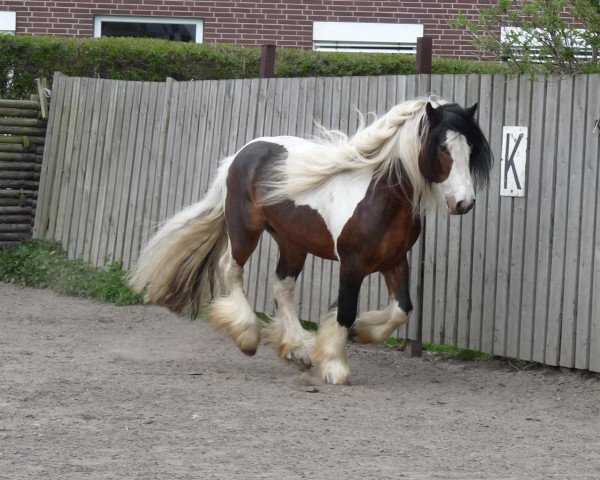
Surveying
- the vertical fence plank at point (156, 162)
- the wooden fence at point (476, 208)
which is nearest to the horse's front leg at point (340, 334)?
the wooden fence at point (476, 208)

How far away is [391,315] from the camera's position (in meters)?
7.56

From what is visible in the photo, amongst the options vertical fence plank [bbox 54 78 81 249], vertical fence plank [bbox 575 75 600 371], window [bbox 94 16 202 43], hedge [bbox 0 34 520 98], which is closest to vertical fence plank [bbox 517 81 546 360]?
vertical fence plank [bbox 575 75 600 371]

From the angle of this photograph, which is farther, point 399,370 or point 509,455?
point 399,370

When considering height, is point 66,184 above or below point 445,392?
above

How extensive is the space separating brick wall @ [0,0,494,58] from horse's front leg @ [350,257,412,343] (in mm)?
9831

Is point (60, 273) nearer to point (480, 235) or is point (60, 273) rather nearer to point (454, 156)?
point (480, 235)

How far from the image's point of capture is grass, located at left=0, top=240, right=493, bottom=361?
1131cm

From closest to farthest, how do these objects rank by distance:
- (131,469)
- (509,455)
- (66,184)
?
(131,469), (509,455), (66,184)

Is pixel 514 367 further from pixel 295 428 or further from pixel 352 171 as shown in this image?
pixel 295 428

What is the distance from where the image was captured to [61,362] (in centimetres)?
813

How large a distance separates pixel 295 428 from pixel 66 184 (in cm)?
700

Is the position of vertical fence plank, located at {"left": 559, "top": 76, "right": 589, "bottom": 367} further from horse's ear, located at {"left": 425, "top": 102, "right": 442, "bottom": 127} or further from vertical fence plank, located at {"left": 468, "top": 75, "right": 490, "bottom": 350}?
horse's ear, located at {"left": 425, "top": 102, "right": 442, "bottom": 127}

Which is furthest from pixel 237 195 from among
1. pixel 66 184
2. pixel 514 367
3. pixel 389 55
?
pixel 389 55

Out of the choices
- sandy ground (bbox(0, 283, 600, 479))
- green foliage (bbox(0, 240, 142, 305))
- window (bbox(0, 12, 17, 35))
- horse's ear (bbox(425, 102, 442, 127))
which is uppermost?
window (bbox(0, 12, 17, 35))
